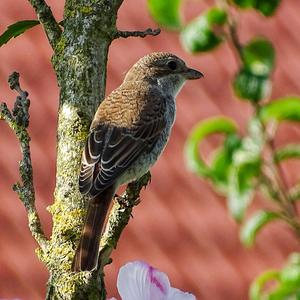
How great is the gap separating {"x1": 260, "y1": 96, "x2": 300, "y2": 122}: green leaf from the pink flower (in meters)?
2.50

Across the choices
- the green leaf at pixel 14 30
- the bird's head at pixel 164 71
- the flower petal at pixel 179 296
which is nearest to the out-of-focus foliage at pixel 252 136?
the bird's head at pixel 164 71

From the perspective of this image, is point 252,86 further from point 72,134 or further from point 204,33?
point 72,134

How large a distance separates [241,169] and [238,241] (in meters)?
1.53

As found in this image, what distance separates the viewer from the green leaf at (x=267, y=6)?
4.05 m

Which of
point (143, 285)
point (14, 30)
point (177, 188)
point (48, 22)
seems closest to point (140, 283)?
point (143, 285)

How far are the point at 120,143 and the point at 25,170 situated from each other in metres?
0.95

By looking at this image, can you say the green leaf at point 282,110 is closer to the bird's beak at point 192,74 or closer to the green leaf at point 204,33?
the green leaf at point 204,33

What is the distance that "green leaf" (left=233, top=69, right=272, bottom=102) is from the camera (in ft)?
13.4

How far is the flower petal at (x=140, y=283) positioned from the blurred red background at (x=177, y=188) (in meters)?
3.98

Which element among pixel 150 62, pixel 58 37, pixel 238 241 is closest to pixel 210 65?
pixel 238 241

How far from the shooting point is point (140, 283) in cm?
163

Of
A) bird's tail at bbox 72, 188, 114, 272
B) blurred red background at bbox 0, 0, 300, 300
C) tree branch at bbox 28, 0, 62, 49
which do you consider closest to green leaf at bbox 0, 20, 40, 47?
tree branch at bbox 28, 0, 62, 49

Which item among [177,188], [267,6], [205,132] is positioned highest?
[177,188]

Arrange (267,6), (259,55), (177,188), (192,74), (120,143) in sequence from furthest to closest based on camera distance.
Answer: (177,188) → (259,55) → (267,6) → (192,74) → (120,143)
